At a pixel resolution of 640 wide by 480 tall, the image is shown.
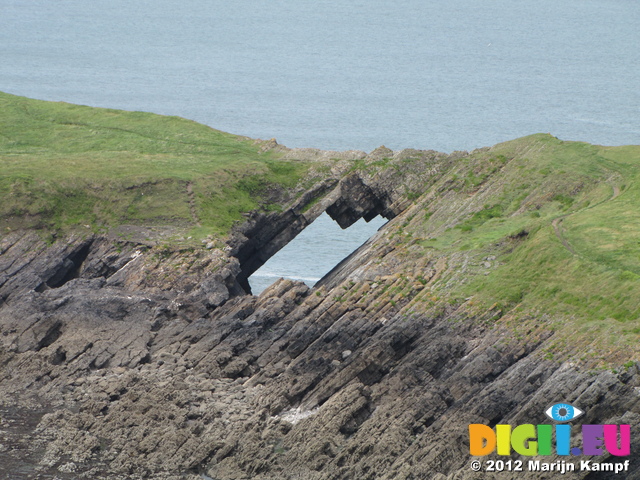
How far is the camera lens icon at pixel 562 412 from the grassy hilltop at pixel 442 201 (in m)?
5.03

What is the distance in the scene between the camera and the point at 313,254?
357 feet

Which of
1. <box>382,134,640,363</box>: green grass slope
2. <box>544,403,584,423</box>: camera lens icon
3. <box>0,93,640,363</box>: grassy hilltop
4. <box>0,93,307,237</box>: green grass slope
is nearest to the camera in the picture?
<box>544,403,584,423</box>: camera lens icon

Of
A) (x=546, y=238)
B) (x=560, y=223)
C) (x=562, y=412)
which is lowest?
(x=562, y=412)

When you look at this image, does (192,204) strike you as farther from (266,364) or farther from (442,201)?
(266,364)

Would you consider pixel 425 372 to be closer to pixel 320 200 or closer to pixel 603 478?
pixel 603 478

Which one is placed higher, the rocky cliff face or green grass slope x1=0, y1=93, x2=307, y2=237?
green grass slope x1=0, y1=93, x2=307, y2=237

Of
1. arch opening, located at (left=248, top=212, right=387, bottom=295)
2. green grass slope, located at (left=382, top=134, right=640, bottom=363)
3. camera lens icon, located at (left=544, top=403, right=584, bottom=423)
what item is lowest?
arch opening, located at (left=248, top=212, right=387, bottom=295)

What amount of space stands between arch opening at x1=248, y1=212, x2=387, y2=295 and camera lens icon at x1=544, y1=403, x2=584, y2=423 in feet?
149

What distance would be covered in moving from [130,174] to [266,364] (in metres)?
24.9

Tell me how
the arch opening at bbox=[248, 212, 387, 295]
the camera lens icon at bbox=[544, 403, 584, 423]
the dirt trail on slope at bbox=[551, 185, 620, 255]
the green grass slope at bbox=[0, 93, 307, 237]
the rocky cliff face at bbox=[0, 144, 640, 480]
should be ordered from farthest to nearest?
1. the arch opening at bbox=[248, 212, 387, 295]
2. the green grass slope at bbox=[0, 93, 307, 237]
3. the dirt trail on slope at bbox=[551, 185, 620, 255]
4. the rocky cliff face at bbox=[0, 144, 640, 480]
5. the camera lens icon at bbox=[544, 403, 584, 423]

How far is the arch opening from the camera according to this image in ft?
323

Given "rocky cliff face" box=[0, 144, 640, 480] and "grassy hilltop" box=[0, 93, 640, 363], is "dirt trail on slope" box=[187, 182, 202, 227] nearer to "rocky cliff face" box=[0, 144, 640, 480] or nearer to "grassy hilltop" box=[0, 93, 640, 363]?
"grassy hilltop" box=[0, 93, 640, 363]

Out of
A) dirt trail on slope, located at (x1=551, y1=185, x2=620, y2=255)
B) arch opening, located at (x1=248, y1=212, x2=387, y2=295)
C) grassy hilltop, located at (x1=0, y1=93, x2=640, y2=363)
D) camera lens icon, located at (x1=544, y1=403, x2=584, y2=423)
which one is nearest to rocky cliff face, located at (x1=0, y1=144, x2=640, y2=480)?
camera lens icon, located at (x1=544, y1=403, x2=584, y2=423)

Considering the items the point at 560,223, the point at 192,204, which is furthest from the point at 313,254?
the point at 560,223
